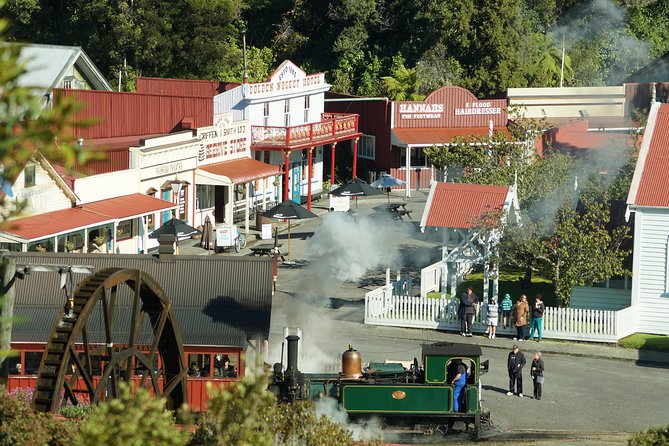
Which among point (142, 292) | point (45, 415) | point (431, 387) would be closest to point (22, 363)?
point (142, 292)

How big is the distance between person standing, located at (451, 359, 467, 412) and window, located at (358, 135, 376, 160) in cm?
3242

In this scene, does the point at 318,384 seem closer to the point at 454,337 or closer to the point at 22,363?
the point at 22,363

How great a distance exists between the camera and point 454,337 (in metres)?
32.6

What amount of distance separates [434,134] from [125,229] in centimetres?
1939

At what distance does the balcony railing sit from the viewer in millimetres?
49312

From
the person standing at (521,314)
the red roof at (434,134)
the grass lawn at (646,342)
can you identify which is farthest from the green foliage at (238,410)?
the red roof at (434,134)

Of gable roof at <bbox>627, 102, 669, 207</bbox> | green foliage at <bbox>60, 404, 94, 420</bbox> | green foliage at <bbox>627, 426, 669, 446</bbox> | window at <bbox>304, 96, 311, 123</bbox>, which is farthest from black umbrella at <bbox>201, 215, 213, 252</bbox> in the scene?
green foliage at <bbox>627, 426, 669, 446</bbox>

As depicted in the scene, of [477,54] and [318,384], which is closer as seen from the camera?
[318,384]

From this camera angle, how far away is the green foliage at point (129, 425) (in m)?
11.2

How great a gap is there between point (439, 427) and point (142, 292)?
6.74 m

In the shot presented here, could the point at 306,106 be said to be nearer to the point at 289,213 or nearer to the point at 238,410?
the point at 289,213

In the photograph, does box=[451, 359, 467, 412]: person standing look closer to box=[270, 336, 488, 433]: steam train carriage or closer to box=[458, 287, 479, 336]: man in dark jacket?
box=[270, 336, 488, 433]: steam train carriage

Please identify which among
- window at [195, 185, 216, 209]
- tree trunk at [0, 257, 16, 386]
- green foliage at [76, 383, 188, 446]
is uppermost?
window at [195, 185, 216, 209]

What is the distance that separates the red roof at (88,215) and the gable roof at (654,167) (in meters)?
14.8
